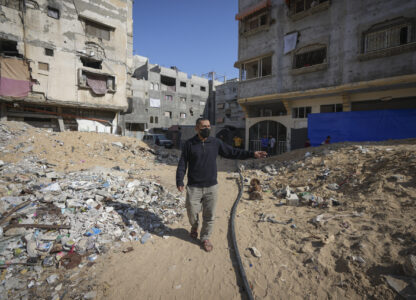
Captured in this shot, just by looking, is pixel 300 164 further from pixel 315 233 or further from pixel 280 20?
pixel 280 20

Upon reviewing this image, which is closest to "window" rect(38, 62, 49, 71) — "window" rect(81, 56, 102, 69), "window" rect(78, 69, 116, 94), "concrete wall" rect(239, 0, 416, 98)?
"window" rect(78, 69, 116, 94)

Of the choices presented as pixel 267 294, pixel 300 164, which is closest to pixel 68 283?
pixel 267 294

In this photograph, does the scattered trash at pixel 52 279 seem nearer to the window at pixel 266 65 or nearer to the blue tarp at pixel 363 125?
the blue tarp at pixel 363 125

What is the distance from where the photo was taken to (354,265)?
2754 millimetres

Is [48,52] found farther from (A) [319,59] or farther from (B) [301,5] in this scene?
(A) [319,59]

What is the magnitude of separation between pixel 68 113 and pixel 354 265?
21674mm

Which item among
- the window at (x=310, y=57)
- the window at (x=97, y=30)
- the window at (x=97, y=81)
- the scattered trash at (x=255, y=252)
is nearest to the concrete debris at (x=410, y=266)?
the scattered trash at (x=255, y=252)

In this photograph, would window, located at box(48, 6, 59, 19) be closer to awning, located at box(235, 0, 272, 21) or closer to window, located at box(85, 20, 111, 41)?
window, located at box(85, 20, 111, 41)

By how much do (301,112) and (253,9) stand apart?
8904 millimetres

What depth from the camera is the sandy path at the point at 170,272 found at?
2635mm

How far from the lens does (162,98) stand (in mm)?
37031

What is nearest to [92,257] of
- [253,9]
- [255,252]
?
[255,252]

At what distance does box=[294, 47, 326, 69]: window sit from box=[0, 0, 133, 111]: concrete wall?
53.7ft

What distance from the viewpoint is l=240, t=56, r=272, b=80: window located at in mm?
16578
